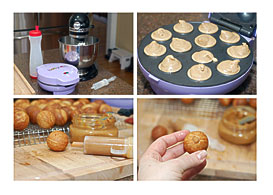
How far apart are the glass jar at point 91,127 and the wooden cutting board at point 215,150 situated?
1.21 ft

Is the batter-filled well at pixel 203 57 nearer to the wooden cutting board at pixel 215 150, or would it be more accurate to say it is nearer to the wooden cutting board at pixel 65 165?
the wooden cutting board at pixel 65 165

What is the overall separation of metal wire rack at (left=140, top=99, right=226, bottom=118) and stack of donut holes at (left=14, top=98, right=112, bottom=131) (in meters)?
0.40

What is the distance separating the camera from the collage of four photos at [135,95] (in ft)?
2.83

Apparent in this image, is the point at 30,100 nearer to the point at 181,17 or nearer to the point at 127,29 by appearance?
the point at 181,17

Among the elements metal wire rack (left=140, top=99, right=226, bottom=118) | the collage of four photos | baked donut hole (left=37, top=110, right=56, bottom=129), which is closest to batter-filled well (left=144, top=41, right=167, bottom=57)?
the collage of four photos

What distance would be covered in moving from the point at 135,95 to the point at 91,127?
12.2 inches

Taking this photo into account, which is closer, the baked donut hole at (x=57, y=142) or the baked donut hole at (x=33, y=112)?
the baked donut hole at (x=57, y=142)

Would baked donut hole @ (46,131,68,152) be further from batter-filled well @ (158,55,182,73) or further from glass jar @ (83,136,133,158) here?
batter-filled well @ (158,55,182,73)

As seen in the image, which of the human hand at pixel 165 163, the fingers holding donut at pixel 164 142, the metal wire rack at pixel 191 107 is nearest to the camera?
the human hand at pixel 165 163

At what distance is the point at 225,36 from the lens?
1.00 meters

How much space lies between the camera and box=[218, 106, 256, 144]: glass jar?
1436mm

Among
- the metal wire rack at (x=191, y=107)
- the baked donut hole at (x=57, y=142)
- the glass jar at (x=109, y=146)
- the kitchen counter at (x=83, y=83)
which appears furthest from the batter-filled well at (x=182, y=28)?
the metal wire rack at (x=191, y=107)

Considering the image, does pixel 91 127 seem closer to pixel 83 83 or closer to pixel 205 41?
pixel 83 83
